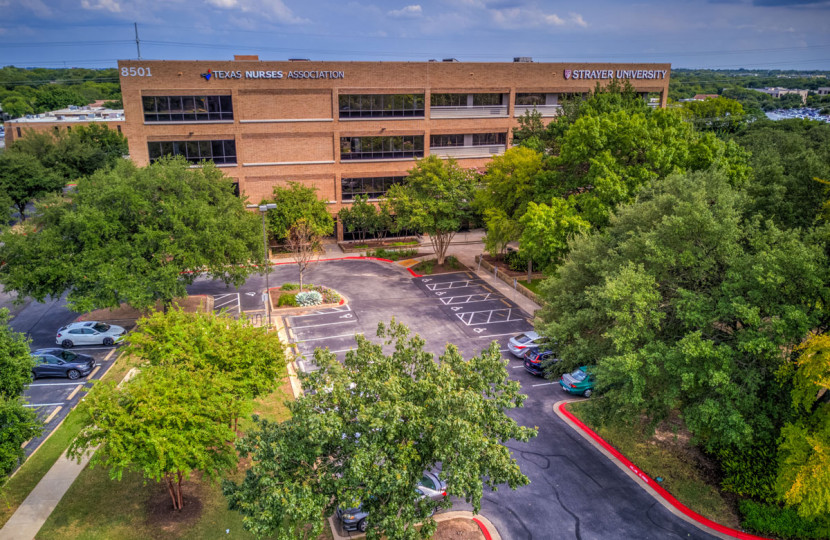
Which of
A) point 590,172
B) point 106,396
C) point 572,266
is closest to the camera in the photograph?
point 106,396

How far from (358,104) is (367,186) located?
752 cm

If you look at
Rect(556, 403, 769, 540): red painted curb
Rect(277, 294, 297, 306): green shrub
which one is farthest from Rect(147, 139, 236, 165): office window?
Rect(556, 403, 769, 540): red painted curb

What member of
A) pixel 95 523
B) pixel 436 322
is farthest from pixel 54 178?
pixel 95 523

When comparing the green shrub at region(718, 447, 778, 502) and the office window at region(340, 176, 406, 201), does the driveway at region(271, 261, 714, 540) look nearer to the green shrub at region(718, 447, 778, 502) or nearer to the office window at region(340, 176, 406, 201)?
the green shrub at region(718, 447, 778, 502)

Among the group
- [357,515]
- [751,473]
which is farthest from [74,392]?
[751,473]

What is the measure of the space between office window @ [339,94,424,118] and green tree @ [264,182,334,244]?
361 inches

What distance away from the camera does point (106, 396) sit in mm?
17031

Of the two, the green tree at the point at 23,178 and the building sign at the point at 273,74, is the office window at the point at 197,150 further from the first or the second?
the green tree at the point at 23,178

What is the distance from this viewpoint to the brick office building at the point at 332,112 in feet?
153

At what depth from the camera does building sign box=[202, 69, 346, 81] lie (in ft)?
153

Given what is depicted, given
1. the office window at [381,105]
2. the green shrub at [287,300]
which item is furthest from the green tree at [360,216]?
the green shrub at [287,300]

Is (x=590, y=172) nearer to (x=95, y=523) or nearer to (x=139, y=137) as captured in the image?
(x=95, y=523)

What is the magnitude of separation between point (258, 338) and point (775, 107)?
198 m

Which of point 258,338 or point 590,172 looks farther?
point 590,172
